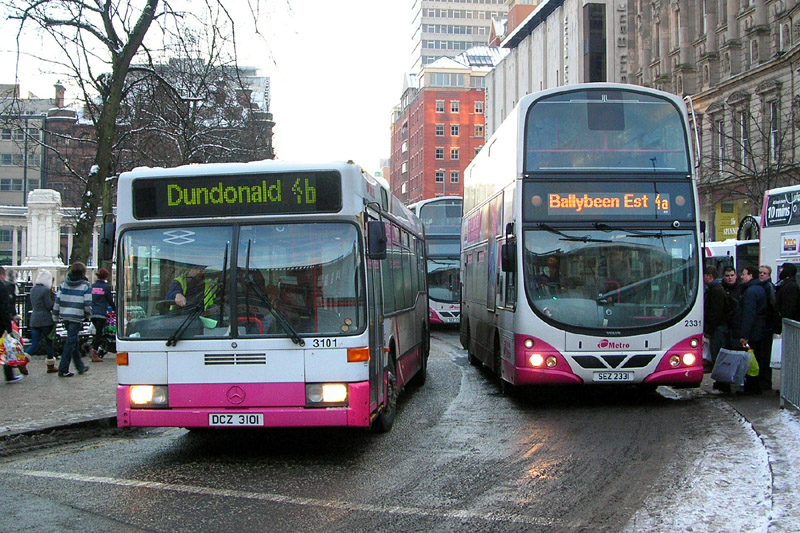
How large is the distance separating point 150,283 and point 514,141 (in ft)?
19.5

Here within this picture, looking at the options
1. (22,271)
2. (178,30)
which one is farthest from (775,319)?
(22,271)

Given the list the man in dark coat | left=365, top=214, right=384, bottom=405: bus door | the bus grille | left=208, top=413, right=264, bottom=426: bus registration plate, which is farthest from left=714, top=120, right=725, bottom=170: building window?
left=208, top=413, right=264, bottom=426: bus registration plate

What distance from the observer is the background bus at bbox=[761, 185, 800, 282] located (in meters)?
23.2

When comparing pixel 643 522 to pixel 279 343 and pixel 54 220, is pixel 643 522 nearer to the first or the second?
pixel 279 343

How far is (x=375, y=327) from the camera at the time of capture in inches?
355

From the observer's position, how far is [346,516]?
Answer: 644 centimetres

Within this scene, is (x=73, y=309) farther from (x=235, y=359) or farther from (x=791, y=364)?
(x=791, y=364)

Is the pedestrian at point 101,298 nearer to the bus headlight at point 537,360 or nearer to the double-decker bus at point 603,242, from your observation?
the double-decker bus at point 603,242

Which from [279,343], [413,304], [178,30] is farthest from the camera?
[178,30]

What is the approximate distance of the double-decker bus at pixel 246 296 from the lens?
836 cm

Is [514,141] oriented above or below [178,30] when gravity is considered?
below

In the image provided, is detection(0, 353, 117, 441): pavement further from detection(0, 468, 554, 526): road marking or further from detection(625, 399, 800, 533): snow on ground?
detection(625, 399, 800, 533): snow on ground

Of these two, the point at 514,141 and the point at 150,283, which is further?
the point at 514,141

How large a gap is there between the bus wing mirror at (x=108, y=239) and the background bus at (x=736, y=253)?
2628cm
